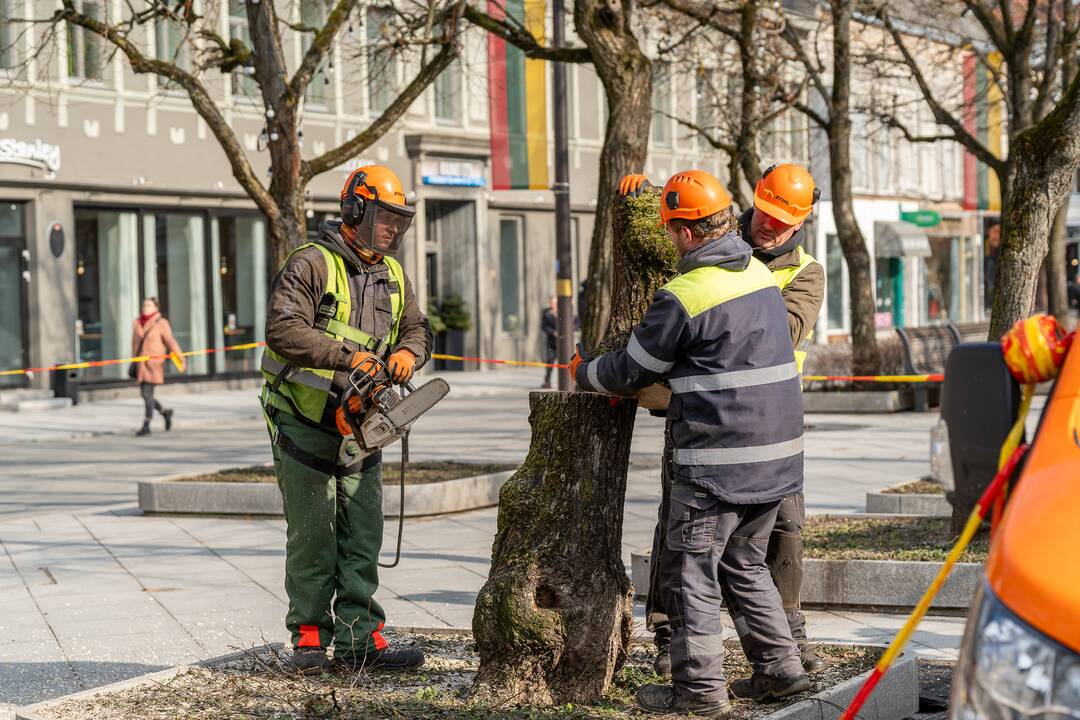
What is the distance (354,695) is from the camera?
17.4 ft

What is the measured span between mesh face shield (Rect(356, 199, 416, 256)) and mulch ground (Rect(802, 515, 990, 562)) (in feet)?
9.64

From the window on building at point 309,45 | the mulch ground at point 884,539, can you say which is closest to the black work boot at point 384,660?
→ the mulch ground at point 884,539

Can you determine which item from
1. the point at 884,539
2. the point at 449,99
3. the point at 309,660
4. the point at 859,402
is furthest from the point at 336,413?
the point at 449,99

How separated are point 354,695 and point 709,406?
1.55 meters

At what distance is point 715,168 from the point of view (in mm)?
39406

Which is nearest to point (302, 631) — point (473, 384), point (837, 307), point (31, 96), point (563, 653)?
point (563, 653)

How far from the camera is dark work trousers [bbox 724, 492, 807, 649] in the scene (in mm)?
5684

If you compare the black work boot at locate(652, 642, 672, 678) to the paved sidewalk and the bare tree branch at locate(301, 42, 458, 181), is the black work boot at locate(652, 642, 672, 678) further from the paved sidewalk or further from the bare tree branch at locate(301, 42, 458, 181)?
the bare tree branch at locate(301, 42, 458, 181)

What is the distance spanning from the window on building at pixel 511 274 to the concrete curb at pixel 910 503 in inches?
889

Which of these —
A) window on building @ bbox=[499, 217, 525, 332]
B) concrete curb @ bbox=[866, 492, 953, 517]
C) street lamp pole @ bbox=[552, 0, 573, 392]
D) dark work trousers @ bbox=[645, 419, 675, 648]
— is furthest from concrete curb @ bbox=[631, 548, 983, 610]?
window on building @ bbox=[499, 217, 525, 332]

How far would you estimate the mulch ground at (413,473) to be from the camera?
1134 cm

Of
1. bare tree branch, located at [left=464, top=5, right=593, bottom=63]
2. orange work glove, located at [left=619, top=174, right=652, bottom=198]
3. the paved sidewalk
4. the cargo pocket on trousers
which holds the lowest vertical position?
the paved sidewalk

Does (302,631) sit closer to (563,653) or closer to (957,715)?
(563,653)

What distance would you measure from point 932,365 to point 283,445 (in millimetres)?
16225
